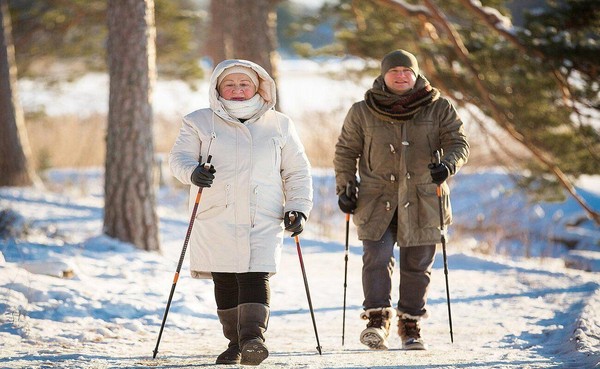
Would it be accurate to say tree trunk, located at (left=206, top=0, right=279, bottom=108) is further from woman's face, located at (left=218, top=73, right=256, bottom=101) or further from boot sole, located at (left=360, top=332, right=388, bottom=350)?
woman's face, located at (left=218, top=73, right=256, bottom=101)

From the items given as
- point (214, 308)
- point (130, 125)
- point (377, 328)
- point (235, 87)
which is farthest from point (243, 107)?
point (130, 125)

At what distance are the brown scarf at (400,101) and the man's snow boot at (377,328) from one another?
4.00ft

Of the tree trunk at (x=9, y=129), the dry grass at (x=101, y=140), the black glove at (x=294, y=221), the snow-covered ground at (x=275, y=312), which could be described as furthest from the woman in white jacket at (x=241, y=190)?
the dry grass at (x=101, y=140)

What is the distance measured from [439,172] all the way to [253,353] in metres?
1.67

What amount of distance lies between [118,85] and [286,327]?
324 cm

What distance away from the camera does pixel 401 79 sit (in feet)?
19.1

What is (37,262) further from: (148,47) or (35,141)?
(35,141)

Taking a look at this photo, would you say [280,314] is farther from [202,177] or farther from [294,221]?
[202,177]

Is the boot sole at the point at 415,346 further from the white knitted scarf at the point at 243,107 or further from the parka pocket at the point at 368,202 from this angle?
the white knitted scarf at the point at 243,107

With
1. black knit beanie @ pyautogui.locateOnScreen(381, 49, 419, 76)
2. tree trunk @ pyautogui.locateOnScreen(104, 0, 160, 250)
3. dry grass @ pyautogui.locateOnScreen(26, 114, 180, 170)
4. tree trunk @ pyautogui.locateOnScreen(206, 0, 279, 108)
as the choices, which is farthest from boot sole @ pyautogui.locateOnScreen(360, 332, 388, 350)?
dry grass @ pyautogui.locateOnScreen(26, 114, 180, 170)

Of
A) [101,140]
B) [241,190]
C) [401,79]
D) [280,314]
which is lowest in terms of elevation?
[280,314]

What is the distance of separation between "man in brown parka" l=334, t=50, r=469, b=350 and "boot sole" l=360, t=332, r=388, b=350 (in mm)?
68

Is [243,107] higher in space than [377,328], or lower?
higher

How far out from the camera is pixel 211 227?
16.5ft
